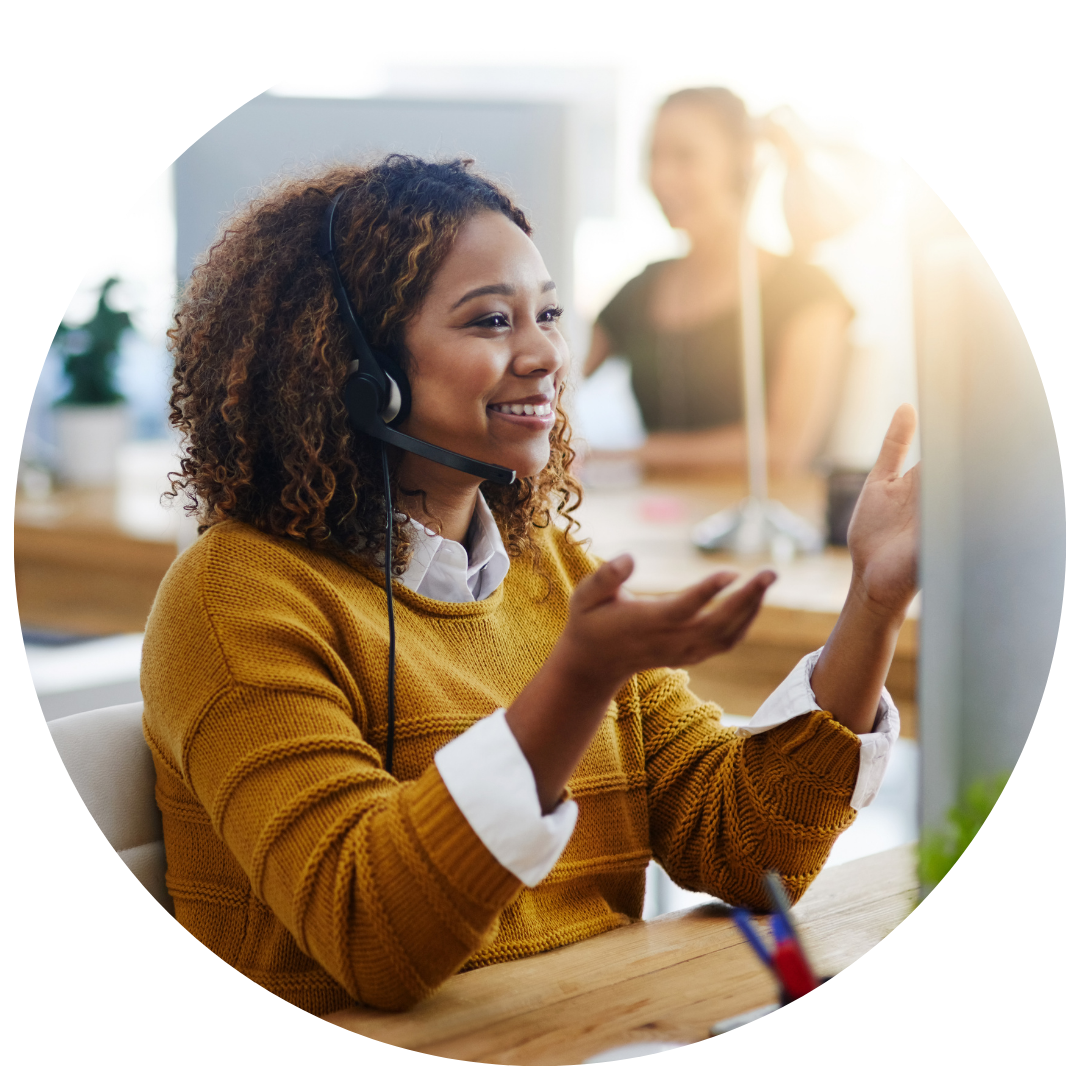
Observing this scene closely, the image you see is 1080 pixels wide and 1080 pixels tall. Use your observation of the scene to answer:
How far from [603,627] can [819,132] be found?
1309 mm

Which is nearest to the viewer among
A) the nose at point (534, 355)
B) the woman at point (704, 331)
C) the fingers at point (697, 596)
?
the fingers at point (697, 596)

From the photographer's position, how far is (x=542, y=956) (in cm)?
89

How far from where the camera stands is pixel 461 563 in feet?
3.27

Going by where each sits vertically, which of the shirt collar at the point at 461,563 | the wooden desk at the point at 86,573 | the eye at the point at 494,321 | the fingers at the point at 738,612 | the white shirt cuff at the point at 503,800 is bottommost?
the wooden desk at the point at 86,573

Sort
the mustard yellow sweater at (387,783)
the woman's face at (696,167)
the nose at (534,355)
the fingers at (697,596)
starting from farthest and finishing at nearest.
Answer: the woman's face at (696,167) → the nose at (534,355) → the mustard yellow sweater at (387,783) → the fingers at (697,596)

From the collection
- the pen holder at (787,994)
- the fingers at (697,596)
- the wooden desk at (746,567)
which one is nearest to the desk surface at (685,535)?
the wooden desk at (746,567)

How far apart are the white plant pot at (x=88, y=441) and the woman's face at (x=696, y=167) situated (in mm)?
1528

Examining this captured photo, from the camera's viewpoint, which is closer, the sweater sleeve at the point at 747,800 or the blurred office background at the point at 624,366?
the blurred office background at the point at 624,366

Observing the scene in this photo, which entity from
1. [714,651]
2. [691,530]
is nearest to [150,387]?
[691,530]

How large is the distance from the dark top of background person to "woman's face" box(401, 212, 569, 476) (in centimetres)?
184

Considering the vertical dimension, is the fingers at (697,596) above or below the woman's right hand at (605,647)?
above

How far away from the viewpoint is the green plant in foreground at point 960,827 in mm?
742

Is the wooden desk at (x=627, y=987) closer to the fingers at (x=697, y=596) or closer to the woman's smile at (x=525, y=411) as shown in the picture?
the fingers at (x=697, y=596)

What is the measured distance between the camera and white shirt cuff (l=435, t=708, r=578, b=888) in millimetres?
703
